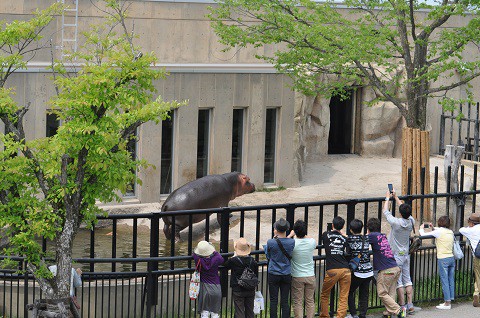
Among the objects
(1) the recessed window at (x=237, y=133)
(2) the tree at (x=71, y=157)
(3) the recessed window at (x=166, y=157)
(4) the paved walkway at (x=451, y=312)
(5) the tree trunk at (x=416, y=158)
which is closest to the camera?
(2) the tree at (x=71, y=157)

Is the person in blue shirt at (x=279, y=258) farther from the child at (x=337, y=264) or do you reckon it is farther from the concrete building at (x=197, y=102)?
the concrete building at (x=197, y=102)

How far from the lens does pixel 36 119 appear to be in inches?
886

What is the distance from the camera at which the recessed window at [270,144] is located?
2650 centimetres

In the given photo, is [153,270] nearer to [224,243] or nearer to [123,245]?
[224,243]

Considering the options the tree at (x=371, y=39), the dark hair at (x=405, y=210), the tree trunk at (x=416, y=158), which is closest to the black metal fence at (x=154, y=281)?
the dark hair at (x=405, y=210)

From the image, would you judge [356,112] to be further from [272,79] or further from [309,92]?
[309,92]

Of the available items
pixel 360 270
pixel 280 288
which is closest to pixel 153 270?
pixel 280 288

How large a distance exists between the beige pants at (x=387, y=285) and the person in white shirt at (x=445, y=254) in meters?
1.21

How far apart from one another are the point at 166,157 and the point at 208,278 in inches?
458

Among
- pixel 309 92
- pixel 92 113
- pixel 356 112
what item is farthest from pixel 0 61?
pixel 356 112

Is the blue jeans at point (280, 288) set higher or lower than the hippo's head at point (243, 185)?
lower

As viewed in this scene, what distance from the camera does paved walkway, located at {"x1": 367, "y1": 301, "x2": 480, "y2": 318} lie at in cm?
1518

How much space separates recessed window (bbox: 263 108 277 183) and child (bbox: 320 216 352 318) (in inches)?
494

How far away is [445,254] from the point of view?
15414 millimetres
